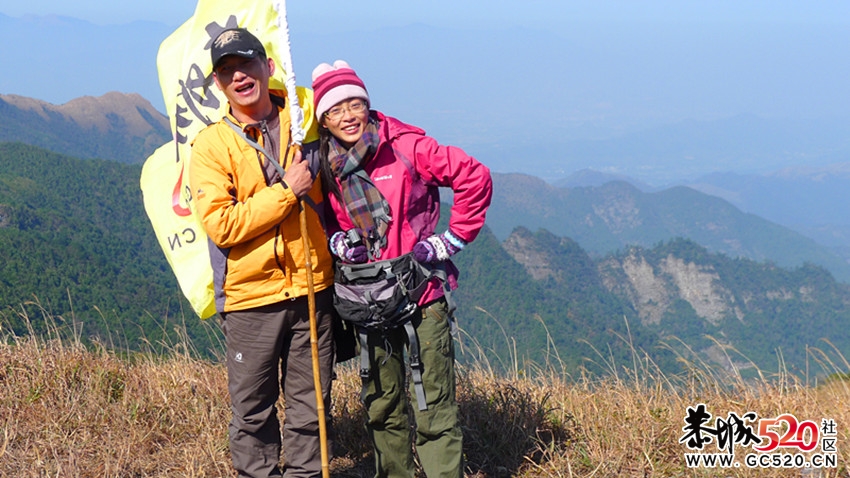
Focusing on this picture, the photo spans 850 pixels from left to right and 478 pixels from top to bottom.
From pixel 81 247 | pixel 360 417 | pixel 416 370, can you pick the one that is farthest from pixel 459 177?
pixel 81 247

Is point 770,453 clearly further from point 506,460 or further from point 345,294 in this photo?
point 345,294

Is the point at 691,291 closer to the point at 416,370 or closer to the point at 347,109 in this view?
the point at 416,370

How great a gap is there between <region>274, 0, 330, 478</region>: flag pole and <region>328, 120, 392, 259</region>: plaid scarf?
9.3 inches

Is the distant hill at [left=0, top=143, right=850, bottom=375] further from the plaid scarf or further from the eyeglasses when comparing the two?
the eyeglasses

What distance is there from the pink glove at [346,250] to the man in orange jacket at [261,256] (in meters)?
0.07

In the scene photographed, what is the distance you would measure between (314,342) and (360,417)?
58.2 inches

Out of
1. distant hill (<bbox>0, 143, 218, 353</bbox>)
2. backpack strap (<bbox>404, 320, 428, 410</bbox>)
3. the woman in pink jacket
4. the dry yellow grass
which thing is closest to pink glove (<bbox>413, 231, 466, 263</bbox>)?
the woman in pink jacket

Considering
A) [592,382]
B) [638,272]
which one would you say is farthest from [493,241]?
[592,382]

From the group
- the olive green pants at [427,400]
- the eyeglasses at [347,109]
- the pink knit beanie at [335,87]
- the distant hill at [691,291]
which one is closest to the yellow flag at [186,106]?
the pink knit beanie at [335,87]

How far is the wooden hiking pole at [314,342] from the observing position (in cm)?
339

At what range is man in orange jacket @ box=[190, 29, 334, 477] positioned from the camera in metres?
3.34

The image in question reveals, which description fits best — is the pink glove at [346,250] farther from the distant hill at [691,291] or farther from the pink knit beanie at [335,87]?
the distant hill at [691,291]

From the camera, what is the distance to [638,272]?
161000 millimetres

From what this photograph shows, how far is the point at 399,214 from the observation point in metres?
3.58
